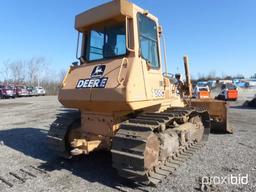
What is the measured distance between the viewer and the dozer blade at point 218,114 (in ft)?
33.4

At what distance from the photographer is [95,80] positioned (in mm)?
5770

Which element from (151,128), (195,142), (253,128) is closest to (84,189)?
(151,128)

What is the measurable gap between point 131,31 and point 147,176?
287 cm

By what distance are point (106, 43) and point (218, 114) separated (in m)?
5.82

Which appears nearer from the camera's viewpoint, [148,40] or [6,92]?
[148,40]

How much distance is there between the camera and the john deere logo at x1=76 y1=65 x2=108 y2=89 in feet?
18.4

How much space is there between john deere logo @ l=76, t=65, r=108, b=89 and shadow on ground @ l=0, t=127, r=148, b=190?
189 cm

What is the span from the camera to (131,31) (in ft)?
18.7

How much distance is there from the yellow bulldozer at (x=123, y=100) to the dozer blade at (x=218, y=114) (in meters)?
3.30

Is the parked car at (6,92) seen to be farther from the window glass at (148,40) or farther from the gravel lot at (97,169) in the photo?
the window glass at (148,40)

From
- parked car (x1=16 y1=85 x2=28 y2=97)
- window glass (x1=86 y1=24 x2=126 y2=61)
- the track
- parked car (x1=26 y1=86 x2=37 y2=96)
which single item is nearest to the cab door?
window glass (x1=86 y1=24 x2=126 y2=61)

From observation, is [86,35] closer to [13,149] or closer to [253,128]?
[13,149]

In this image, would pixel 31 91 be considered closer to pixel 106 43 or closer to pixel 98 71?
pixel 106 43

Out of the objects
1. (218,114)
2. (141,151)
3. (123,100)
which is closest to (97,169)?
(141,151)
